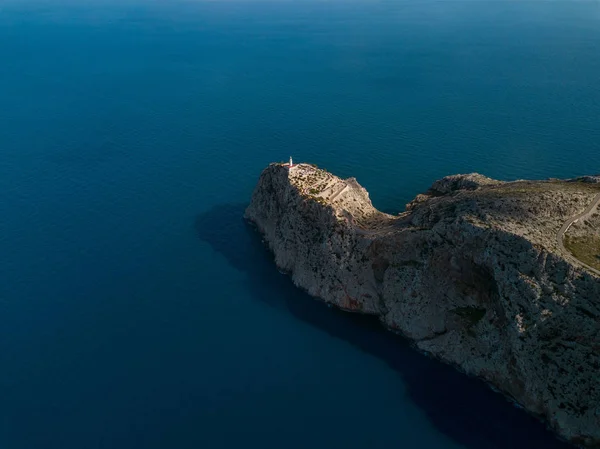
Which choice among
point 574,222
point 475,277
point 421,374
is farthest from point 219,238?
point 574,222

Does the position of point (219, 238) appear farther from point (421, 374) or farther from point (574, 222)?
point (574, 222)

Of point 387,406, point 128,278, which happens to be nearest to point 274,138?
point 128,278

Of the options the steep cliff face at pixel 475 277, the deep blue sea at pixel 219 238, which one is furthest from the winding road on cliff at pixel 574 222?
the deep blue sea at pixel 219 238

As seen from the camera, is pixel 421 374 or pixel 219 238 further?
pixel 219 238

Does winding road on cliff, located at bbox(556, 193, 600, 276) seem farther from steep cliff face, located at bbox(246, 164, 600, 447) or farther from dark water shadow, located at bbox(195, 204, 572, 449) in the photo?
dark water shadow, located at bbox(195, 204, 572, 449)

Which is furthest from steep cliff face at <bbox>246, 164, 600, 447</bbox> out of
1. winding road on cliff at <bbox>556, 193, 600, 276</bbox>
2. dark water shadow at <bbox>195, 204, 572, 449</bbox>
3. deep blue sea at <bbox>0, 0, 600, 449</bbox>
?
deep blue sea at <bbox>0, 0, 600, 449</bbox>

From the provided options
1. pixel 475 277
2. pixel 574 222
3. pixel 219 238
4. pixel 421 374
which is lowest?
pixel 421 374
